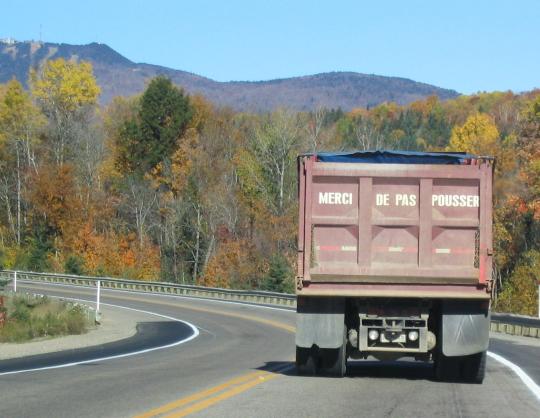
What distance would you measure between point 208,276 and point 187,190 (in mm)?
9981

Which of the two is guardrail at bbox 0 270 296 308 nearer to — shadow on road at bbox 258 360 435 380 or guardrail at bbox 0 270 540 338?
guardrail at bbox 0 270 540 338

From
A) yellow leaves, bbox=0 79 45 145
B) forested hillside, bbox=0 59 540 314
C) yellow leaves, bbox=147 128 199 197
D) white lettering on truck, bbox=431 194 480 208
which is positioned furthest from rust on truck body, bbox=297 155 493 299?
yellow leaves, bbox=0 79 45 145

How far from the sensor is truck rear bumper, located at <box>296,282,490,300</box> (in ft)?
45.7

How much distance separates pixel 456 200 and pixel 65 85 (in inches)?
3441

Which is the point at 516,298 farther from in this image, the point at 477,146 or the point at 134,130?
the point at 134,130

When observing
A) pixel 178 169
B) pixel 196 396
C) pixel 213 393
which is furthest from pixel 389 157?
pixel 178 169

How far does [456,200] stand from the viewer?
1424 centimetres

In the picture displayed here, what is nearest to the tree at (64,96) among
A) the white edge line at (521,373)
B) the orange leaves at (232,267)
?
the orange leaves at (232,267)

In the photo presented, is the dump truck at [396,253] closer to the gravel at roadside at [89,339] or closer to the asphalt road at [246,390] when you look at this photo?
the asphalt road at [246,390]

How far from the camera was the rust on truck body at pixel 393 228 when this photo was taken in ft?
46.2

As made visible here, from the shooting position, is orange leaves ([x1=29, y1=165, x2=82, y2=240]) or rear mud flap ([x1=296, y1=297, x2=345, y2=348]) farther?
orange leaves ([x1=29, y1=165, x2=82, y2=240])

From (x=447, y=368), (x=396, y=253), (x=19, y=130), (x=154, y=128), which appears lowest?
(x=447, y=368)

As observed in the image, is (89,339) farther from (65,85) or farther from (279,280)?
(65,85)

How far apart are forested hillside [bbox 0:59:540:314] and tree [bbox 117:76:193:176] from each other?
0.10 metres
